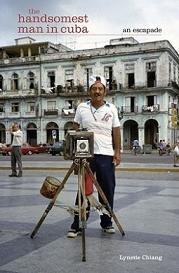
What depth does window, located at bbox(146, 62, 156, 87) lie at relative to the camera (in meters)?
53.8

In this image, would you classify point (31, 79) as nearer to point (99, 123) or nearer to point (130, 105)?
point (130, 105)

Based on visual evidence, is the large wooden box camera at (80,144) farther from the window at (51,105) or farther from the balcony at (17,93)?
the balcony at (17,93)

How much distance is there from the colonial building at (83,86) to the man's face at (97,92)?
46348 millimetres

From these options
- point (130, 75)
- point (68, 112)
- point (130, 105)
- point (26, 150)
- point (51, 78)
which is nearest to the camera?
point (26, 150)

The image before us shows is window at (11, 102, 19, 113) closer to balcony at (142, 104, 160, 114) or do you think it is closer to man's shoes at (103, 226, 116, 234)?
balcony at (142, 104, 160, 114)

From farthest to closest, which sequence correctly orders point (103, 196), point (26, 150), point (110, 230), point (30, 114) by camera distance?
point (30, 114) < point (26, 150) < point (110, 230) < point (103, 196)

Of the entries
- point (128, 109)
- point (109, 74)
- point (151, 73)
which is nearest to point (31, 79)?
point (109, 74)

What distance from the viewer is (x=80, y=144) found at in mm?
5152

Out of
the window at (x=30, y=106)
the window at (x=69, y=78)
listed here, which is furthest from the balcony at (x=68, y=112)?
the window at (x=30, y=106)

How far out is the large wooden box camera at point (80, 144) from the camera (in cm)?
514

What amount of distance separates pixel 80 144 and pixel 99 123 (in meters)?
0.62

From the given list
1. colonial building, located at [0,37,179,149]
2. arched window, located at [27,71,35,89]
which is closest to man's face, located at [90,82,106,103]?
colonial building, located at [0,37,179,149]

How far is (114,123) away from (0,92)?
57.9 meters

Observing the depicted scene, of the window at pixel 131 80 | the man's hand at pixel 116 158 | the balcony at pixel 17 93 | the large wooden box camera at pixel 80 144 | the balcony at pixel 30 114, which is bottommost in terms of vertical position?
the man's hand at pixel 116 158
